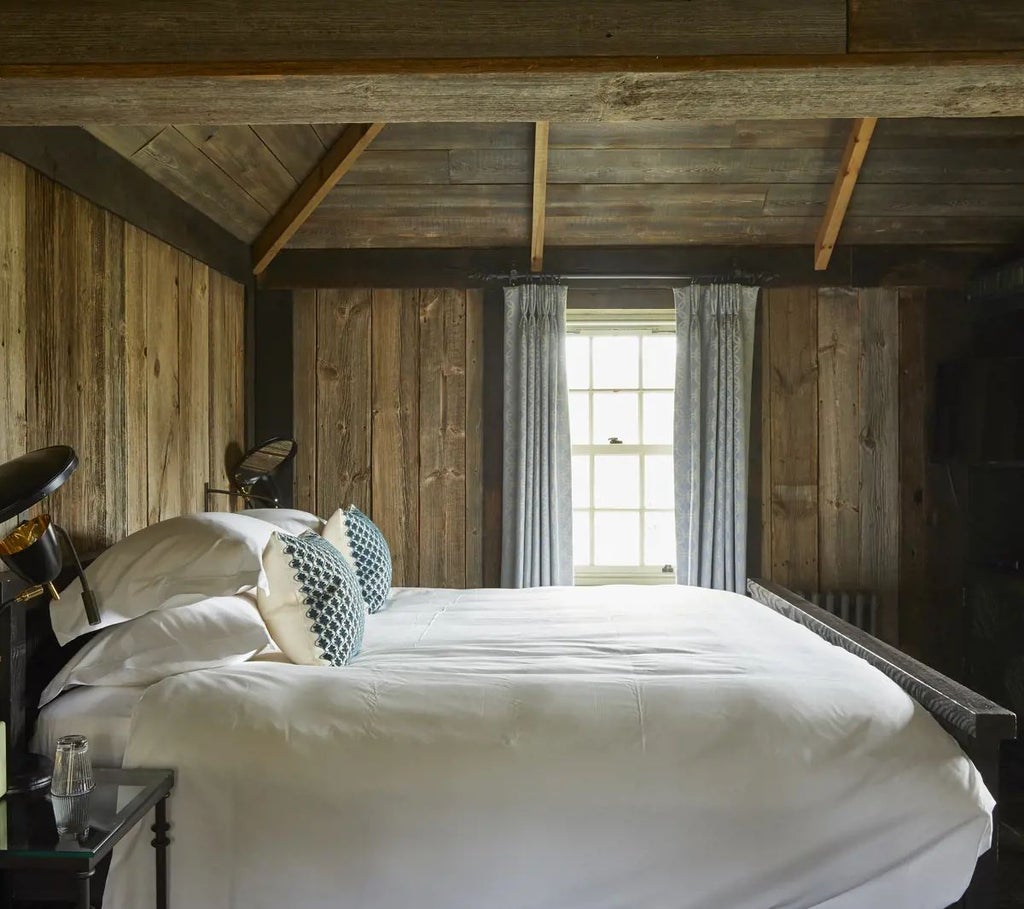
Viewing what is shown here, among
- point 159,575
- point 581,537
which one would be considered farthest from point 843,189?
point 159,575

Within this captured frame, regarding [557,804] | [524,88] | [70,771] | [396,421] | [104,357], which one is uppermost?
[524,88]

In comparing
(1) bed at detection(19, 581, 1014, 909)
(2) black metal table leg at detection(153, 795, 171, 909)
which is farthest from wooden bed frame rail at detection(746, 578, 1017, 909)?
(2) black metal table leg at detection(153, 795, 171, 909)

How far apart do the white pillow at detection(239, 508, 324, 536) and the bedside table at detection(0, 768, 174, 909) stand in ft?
3.72

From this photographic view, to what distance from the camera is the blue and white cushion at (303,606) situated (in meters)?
2.19

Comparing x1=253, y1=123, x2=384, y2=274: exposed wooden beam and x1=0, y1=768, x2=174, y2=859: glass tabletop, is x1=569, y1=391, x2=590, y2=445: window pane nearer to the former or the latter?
x1=253, y1=123, x2=384, y2=274: exposed wooden beam

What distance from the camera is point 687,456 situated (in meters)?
4.29

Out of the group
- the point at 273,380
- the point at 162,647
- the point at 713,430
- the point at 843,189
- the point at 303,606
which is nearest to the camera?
the point at 162,647

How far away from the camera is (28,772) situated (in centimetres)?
178

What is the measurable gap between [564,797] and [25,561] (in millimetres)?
1222

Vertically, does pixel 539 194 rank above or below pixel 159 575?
above

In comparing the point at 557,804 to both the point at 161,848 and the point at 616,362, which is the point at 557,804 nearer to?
the point at 161,848

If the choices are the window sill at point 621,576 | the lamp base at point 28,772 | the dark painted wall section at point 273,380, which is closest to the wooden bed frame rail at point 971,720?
the lamp base at point 28,772

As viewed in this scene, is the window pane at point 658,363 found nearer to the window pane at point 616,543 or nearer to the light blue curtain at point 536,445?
the light blue curtain at point 536,445

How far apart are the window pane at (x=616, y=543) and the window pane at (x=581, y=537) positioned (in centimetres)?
4
